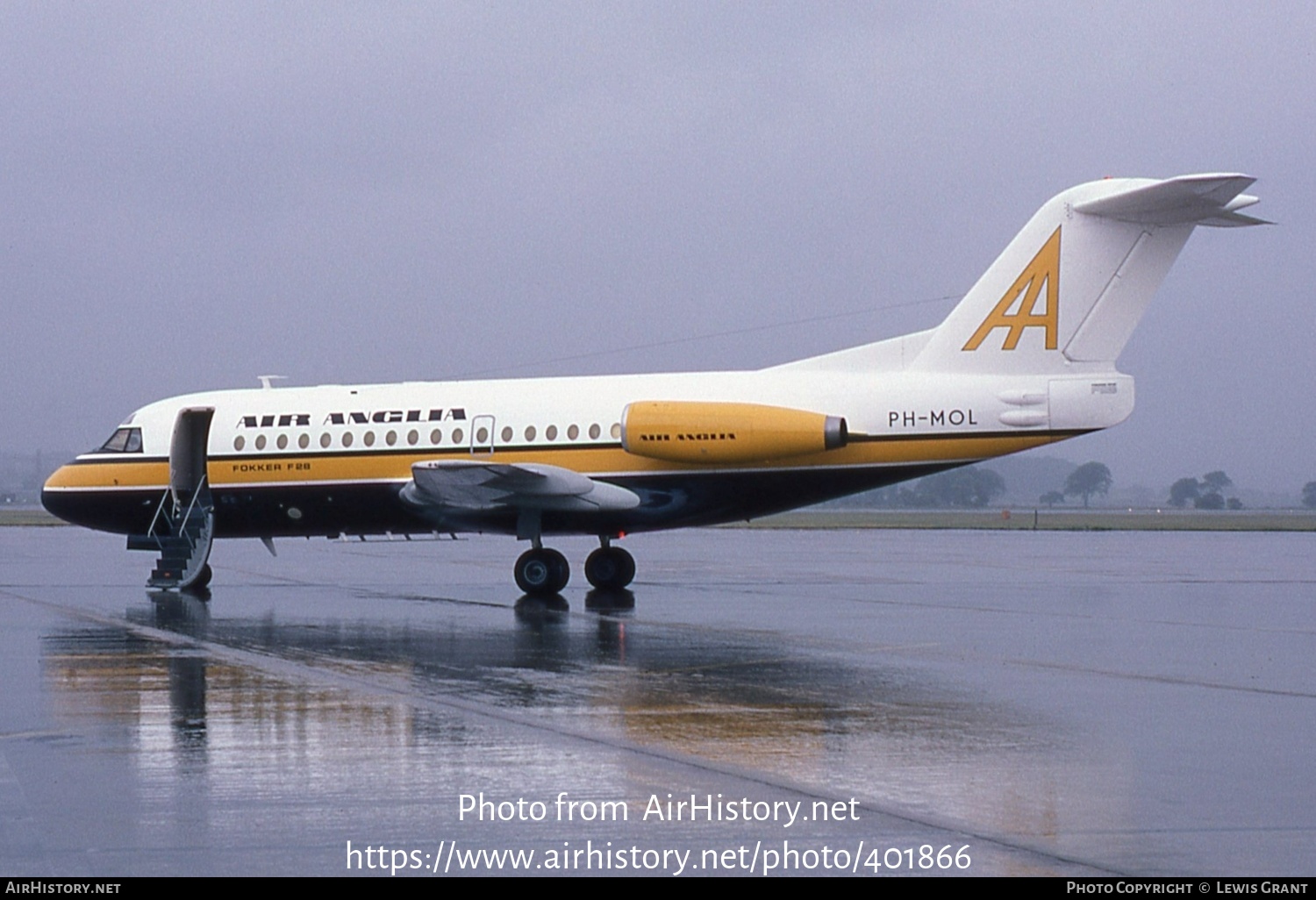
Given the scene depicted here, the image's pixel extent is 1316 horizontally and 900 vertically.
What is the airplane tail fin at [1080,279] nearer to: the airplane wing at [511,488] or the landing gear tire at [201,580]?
the airplane wing at [511,488]

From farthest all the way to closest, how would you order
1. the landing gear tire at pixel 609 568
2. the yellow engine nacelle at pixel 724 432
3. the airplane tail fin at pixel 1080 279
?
the landing gear tire at pixel 609 568, the yellow engine nacelle at pixel 724 432, the airplane tail fin at pixel 1080 279

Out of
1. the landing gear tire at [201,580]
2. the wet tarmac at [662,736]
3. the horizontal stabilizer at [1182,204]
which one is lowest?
the wet tarmac at [662,736]

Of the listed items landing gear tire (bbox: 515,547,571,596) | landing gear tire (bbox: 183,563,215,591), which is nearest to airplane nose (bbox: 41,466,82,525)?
landing gear tire (bbox: 183,563,215,591)

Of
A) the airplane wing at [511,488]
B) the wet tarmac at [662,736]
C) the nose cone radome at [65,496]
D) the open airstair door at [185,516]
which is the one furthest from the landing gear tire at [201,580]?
the airplane wing at [511,488]

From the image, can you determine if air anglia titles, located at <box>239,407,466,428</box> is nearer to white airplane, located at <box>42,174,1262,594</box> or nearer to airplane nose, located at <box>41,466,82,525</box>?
white airplane, located at <box>42,174,1262,594</box>

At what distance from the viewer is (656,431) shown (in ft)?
72.9

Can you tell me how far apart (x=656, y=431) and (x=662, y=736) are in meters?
12.7

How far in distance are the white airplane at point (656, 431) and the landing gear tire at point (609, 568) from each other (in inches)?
1.0

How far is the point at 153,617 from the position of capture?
19.3m

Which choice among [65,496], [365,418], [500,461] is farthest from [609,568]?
[65,496]

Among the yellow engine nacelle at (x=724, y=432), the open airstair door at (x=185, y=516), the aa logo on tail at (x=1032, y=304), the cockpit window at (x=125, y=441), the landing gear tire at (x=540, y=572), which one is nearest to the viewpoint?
the aa logo on tail at (x=1032, y=304)

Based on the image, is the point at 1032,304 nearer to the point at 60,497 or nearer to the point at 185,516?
the point at 185,516

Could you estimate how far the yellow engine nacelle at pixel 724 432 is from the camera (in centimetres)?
2156

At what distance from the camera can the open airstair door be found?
24.8 metres
